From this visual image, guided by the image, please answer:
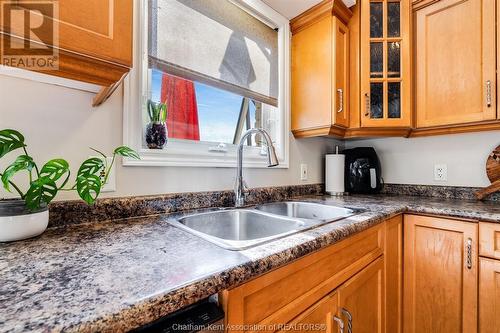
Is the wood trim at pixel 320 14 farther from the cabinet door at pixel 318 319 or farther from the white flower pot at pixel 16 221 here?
the white flower pot at pixel 16 221

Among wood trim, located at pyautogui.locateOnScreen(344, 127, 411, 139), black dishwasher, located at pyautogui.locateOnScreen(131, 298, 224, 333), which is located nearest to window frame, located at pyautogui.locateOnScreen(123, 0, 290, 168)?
wood trim, located at pyautogui.locateOnScreen(344, 127, 411, 139)

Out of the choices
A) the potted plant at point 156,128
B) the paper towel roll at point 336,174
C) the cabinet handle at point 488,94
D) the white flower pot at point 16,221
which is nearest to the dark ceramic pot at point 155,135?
the potted plant at point 156,128

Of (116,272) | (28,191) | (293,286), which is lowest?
(293,286)

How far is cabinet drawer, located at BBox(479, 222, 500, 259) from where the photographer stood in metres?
1.01

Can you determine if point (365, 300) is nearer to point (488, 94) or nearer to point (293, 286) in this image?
point (293, 286)

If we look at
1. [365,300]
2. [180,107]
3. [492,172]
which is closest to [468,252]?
[365,300]

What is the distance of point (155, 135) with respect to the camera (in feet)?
3.19

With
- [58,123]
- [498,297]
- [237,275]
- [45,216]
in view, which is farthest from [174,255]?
[498,297]

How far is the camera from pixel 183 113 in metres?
1.22

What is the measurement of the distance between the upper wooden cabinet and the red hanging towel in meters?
0.50

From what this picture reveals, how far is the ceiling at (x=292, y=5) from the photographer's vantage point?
144cm

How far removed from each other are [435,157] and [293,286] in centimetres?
155

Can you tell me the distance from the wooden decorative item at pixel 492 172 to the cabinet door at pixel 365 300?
33.8 inches

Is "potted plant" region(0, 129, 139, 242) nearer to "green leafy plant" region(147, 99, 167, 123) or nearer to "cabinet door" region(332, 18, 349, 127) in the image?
"green leafy plant" region(147, 99, 167, 123)
